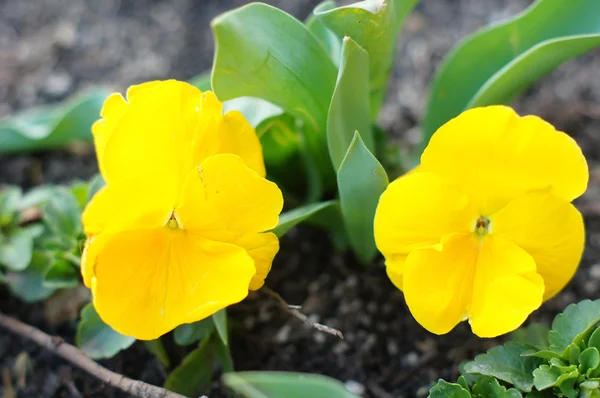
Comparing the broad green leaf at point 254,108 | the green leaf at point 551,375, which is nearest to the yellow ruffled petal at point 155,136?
the broad green leaf at point 254,108

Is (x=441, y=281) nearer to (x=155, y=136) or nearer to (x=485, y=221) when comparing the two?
(x=485, y=221)

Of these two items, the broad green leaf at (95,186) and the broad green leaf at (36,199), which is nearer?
the broad green leaf at (95,186)

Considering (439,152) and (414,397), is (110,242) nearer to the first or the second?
(439,152)

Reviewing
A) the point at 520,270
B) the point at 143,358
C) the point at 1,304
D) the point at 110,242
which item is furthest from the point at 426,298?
the point at 1,304

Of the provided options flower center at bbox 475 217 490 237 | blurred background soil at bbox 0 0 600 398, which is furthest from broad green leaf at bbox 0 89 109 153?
flower center at bbox 475 217 490 237

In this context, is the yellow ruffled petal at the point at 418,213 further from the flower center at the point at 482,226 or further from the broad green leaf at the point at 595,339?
the broad green leaf at the point at 595,339

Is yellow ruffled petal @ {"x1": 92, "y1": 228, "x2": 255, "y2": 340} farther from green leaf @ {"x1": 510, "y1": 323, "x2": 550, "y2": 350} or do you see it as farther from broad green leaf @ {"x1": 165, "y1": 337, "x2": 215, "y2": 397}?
green leaf @ {"x1": 510, "y1": 323, "x2": 550, "y2": 350}

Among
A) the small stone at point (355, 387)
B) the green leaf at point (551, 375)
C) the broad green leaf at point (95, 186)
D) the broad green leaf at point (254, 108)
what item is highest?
the broad green leaf at point (254, 108)
